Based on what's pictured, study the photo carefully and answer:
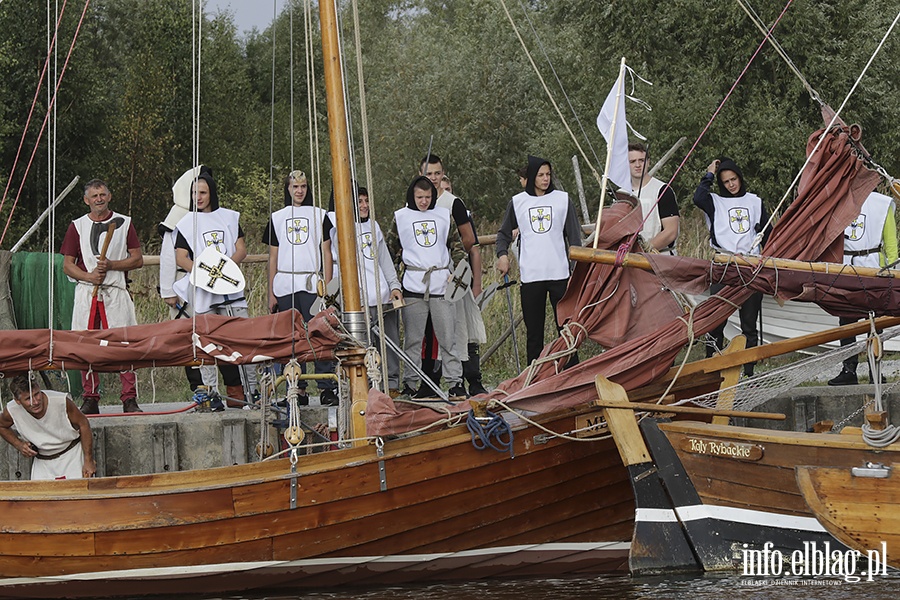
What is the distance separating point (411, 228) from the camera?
37.7 feet

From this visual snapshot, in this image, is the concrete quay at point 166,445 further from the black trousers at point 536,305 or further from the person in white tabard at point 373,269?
the black trousers at point 536,305

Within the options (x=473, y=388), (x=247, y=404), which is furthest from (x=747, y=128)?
(x=247, y=404)

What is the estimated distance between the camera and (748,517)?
28.9 feet

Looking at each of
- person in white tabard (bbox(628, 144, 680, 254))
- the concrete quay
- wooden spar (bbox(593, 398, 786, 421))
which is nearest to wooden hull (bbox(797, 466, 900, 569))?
wooden spar (bbox(593, 398, 786, 421))

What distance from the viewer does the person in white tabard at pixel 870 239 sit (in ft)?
38.2

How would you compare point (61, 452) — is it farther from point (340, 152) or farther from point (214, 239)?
point (340, 152)

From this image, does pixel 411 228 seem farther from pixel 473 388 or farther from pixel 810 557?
pixel 810 557

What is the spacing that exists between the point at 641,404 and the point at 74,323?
5045 millimetres

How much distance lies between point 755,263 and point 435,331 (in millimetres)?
Answer: 3301

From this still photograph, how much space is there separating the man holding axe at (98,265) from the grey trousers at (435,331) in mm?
2316

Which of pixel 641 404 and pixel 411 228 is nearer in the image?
pixel 641 404

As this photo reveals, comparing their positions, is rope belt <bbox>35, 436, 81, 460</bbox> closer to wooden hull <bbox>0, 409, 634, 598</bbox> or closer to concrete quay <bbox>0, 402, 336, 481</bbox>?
concrete quay <bbox>0, 402, 336, 481</bbox>

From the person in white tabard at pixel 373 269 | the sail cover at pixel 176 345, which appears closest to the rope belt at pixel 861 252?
the person in white tabard at pixel 373 269

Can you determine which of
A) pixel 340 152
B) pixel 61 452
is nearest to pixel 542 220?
pixel 340 152
